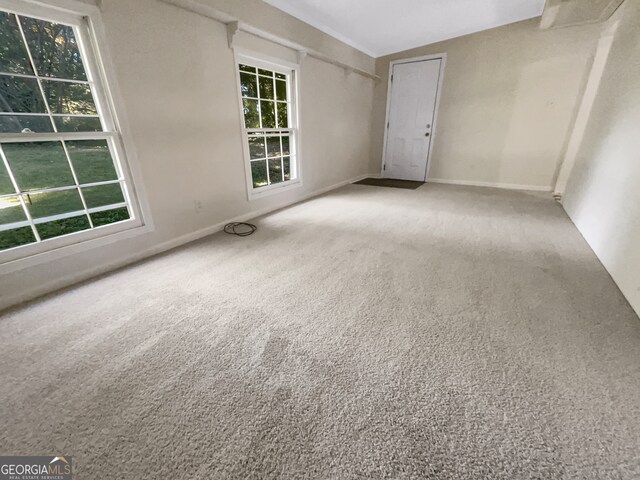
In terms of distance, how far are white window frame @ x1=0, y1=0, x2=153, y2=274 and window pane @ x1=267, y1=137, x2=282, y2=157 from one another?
5.78 feet

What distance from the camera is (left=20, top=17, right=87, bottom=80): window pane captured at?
1.75 m

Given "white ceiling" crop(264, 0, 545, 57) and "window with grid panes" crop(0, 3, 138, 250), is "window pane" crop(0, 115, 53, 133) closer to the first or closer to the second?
"window with grid panes" crop(0, 3, 138, 250)

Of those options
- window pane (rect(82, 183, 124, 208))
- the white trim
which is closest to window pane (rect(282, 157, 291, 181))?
the white trim

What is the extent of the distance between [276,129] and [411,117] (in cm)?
328

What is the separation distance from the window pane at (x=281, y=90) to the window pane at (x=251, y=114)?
46cm

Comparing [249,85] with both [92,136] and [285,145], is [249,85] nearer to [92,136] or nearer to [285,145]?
[285,145]

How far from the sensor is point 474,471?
33.0 inches

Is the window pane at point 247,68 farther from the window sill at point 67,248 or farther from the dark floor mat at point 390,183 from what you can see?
the dark floor mat at point 390,183

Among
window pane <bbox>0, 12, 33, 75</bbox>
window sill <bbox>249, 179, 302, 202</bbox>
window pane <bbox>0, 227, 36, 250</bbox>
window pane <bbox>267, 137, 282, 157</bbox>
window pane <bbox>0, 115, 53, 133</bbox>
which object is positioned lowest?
window pane <bbox>0, 227, 36, 250</bbox>

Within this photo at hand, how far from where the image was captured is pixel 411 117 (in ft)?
17.6

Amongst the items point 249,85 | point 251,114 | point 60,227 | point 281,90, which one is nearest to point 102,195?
point 60,227

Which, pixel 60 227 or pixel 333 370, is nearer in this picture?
pixel 333 370

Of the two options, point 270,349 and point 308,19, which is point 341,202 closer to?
point 308,19

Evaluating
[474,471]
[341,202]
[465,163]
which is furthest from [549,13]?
[474,471]
